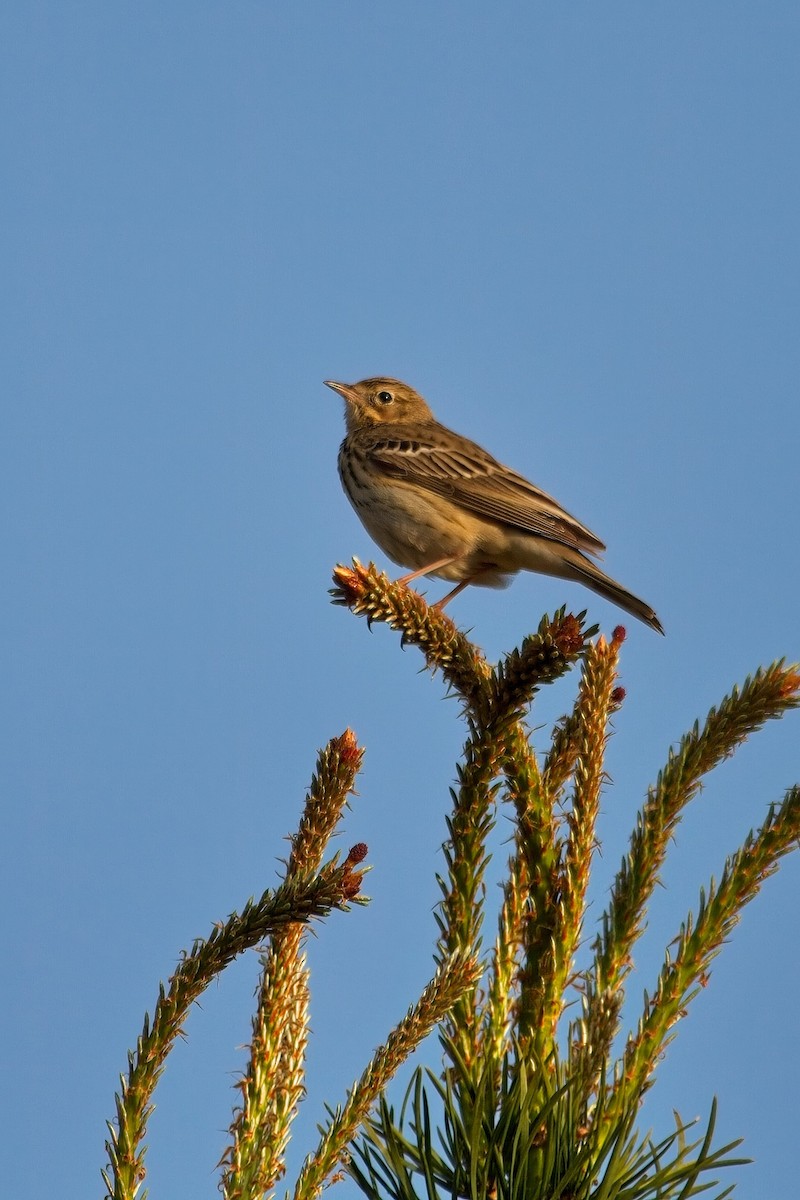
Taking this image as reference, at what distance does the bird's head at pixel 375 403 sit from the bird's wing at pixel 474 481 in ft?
3.73

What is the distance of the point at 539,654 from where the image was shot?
3.95 metres

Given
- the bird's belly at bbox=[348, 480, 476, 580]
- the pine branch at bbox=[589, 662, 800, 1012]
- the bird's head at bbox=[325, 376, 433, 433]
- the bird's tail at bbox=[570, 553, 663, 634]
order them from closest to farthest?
the pine branch at bbox=[589, 662, 800, 1012], the bird's tail at bbox=[570, 553, 663, 634], the bird's belly at bbox=[348, 480, 476, 580], the bird's head at bbox=[325, 376, 433, 433]

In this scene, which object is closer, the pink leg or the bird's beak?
the pink leg

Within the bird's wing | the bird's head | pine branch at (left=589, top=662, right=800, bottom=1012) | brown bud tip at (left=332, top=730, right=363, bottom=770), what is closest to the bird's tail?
the bird's wing

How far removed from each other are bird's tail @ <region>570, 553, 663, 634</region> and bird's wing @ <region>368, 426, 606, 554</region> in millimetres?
185

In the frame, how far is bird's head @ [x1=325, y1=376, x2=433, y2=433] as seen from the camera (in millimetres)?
11812

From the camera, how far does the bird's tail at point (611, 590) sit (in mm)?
8086

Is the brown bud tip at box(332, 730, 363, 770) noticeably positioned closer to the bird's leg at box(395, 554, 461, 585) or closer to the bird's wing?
the bird's leg at box(395, 554, 461, 585)

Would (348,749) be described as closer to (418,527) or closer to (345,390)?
(418,527)

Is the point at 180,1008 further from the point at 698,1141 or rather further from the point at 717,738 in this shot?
the point at 717,738

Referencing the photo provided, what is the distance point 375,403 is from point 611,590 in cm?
426

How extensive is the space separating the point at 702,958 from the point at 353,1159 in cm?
A: 109

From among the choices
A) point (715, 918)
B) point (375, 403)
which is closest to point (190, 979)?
point (715, 918)

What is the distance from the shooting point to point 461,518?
9250 millimetres
